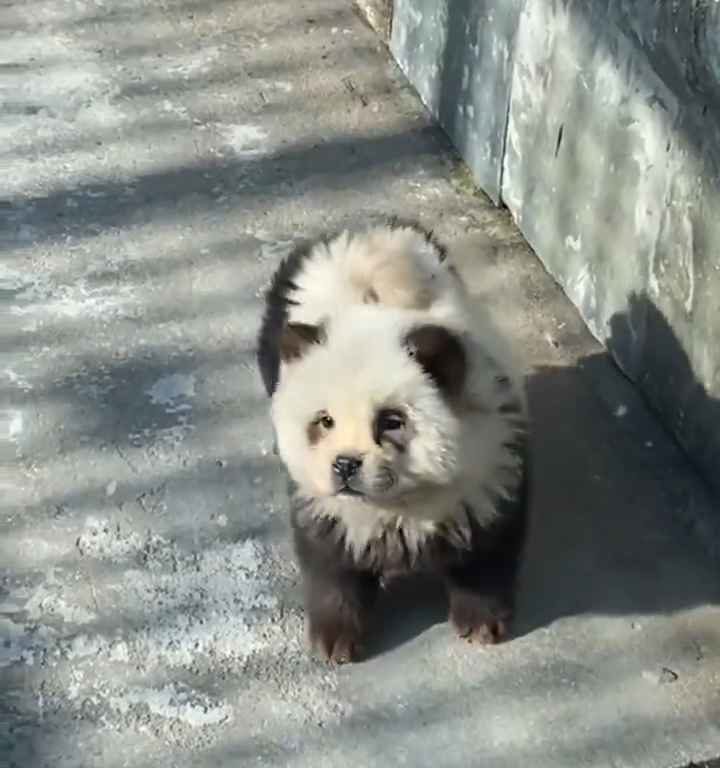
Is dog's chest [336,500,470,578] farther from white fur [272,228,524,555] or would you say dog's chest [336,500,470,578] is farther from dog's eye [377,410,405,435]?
dog's eye [377,410,405,435]

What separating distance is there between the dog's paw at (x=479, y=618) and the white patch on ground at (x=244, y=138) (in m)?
1.59

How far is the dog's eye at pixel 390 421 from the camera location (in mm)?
2410

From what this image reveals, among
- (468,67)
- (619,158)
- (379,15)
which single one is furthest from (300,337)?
(379,15)

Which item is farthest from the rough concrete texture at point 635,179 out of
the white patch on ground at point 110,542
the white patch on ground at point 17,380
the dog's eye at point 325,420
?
the white patch on ground at point 17,380

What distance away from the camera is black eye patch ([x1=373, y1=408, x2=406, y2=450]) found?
7.90 feet

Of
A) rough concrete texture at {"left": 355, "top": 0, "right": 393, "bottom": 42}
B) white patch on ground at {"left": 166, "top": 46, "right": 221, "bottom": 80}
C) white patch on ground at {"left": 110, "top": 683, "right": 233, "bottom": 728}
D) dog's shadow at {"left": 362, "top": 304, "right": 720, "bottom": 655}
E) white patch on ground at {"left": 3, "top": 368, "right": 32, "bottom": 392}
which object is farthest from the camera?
rough concrete texture at {"left": 355, "top": 0, "right": 393, "bottom": 42}

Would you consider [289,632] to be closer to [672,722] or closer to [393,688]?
[393,688]

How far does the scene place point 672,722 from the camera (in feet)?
8.61

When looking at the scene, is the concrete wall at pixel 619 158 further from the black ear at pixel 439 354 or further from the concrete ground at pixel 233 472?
the black ear at pixel 439 354

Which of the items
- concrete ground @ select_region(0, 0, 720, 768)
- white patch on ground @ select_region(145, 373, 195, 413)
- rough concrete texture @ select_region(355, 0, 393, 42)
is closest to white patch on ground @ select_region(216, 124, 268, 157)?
concrete ground @ select_region(0, 0, 720, 768)

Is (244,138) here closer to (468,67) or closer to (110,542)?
(468,67)

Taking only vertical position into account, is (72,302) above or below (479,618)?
below

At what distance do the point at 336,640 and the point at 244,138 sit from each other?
1.68 metres

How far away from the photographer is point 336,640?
8.83ft
